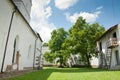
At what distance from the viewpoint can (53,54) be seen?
43719mm

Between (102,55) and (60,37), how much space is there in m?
19.8

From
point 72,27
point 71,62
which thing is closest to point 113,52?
point 72,27

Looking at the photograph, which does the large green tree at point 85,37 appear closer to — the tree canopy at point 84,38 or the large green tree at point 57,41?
the tree canopy at point 84,38

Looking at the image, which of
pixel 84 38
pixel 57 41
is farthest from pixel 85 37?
pixel 57 41

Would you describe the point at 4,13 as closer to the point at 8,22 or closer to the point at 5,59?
the point at 8,22

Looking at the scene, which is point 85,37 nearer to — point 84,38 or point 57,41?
point 84,38

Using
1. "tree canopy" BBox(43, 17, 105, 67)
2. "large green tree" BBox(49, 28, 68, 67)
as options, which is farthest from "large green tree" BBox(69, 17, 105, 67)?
"large green tree" BBox(49, 28, 68, 67)

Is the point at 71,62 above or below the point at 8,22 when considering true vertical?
below

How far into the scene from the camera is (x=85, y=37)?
34.6 meters

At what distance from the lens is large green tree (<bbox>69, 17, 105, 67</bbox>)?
110ft

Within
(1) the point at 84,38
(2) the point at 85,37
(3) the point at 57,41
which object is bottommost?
(1) the point at 84,38

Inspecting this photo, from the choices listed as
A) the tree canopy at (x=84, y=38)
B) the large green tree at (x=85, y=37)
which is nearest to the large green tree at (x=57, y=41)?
the tree canopy at (x=84, y=38)

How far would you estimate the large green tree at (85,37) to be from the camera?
33.6 meters

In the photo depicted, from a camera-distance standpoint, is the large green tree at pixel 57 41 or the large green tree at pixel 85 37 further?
the large green tree at pixel 57 41
